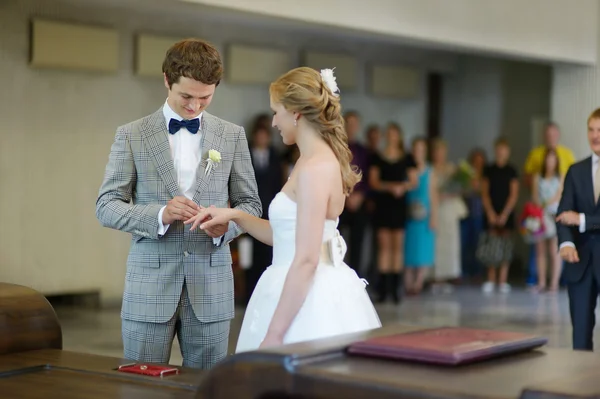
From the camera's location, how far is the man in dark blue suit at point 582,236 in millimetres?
6359

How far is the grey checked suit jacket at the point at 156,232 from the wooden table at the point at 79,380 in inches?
13.0

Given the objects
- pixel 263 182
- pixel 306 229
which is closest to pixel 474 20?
pixel 263 182

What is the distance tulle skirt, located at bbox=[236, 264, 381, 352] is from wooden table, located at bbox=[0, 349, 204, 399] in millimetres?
367

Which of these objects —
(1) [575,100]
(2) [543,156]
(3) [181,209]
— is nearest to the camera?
(3) [181,209]

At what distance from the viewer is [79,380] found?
10.3ft

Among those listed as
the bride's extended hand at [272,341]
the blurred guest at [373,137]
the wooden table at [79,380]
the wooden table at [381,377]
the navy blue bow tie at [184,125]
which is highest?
the blurred guest at [373,137]

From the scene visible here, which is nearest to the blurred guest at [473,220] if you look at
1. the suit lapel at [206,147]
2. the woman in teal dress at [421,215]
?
the woman in teal dress at [421,215]

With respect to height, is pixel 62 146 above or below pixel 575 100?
below

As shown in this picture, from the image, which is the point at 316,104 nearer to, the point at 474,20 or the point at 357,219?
the point at 357,219

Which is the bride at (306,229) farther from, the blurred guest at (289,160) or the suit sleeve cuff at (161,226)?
the blurred guest at (289,160)

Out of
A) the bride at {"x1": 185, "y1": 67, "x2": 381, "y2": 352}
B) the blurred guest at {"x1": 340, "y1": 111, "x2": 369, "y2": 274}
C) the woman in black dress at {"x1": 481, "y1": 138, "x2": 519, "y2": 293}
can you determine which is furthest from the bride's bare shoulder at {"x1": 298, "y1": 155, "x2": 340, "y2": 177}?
the woman in black dress at {"x1": 481, "y1": 138, "x2": 519, "y2": 293}

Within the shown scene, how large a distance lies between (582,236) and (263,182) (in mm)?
4487

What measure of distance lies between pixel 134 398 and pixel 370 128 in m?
9.11

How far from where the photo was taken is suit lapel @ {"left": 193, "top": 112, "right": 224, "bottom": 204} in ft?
12.5
